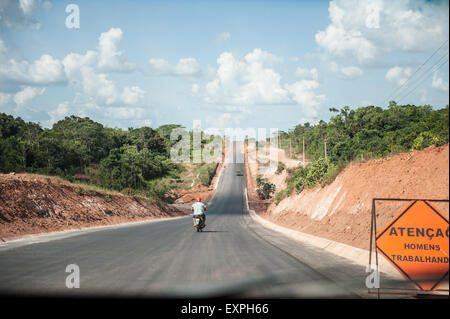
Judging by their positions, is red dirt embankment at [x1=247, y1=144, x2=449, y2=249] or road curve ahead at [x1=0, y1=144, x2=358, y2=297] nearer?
road curve ahead at [x1=0, y1=144, x2=358, y2=297]

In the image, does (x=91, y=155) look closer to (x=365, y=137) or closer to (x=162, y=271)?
(x=365, y=137)

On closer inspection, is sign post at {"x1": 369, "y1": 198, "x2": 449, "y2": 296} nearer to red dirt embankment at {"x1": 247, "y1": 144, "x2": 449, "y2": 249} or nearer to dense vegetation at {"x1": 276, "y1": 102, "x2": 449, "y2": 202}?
red dirt embankment at {"x1": 247, "y1": 144, "x2": 449, "y2": 249}

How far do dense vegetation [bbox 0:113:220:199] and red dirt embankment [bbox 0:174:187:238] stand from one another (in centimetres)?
577

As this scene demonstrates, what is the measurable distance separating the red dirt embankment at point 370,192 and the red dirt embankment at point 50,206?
16.7 m

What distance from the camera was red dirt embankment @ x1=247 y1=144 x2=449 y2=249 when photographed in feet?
49.2

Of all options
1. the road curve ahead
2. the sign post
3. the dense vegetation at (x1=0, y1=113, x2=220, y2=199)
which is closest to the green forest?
the dense vegetation at (x1=0, y1=113, x2=220, y2=199)

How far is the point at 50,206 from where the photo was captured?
2997 cm

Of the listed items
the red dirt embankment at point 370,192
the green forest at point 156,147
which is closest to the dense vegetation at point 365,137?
the green forest at point 156,147

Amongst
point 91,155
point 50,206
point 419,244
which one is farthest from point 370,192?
point 91,155

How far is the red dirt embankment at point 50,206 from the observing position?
2458 cm

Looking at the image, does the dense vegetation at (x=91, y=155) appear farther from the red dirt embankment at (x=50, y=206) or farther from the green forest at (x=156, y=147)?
the red dirt embankment at (x=50, y=206)
